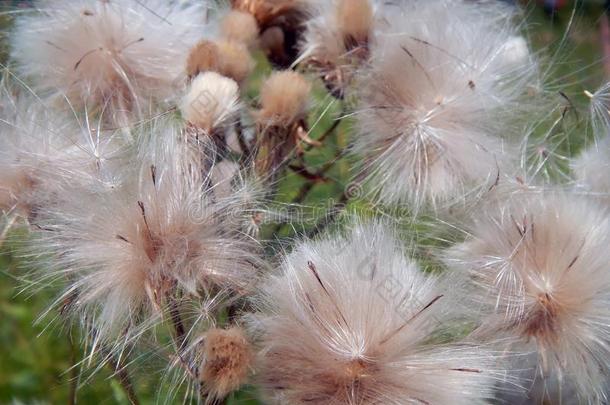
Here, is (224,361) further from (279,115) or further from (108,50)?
(108,50)

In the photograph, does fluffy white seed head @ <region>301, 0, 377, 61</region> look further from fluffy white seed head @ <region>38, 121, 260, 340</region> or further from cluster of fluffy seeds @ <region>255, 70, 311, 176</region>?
fluffy white seed head @ <region>38, 121, 260, 340</region>

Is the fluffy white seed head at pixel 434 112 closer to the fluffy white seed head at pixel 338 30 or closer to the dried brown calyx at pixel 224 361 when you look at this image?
the fluffy white seed head at pixel 338 30

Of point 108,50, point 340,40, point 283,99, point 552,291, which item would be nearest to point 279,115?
point 283,99

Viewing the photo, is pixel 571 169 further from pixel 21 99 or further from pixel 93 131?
pixel 21 99

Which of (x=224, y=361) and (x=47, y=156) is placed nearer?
(x=224, y=361)

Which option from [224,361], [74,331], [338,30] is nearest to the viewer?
[224,361]

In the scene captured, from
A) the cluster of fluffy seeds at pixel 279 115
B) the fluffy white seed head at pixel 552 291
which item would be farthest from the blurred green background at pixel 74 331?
the fluffy white seed head at pixel 552 291
